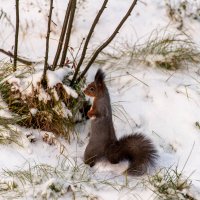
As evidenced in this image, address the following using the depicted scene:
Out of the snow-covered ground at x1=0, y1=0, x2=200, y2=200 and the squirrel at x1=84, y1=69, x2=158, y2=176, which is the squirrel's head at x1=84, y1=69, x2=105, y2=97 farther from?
the snow-covered ground at x1=0, y1=0, x2=200, y2=200

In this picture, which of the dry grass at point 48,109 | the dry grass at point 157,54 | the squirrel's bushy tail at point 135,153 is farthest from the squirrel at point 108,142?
the dry grass at point 157,54

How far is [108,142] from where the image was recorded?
13.6ft

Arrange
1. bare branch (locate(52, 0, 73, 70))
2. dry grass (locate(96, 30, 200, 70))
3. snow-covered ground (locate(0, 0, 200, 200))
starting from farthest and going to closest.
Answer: dry grass (locate(96, 30, 200, 70)) < bare branch (locate(52, 0, 73, 70)) < snow-covered ground (locate(0, 0, 200, 200))

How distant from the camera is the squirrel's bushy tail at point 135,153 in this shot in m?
4.04

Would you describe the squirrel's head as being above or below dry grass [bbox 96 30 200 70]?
above

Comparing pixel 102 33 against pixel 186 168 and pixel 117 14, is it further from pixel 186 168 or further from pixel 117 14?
pixel 186 168

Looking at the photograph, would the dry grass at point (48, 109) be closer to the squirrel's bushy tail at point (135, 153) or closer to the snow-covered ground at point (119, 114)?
the snow-covered ground at point (119, 114)

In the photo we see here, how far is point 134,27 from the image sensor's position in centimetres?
582

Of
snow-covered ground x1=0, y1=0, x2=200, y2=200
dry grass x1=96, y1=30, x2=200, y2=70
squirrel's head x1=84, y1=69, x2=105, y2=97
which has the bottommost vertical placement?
snow-covered ground x1=0, y1=0, x2=200, y2=200

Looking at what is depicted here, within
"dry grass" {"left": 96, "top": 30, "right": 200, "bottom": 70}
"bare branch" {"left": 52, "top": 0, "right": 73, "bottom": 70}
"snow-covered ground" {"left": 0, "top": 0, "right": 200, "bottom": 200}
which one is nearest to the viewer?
"snow-covered ground" {"left": 0, "top": 0, "right": 200, "bottom": 200}

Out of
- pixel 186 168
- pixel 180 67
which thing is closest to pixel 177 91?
pixel 180 67

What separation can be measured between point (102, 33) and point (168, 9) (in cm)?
78

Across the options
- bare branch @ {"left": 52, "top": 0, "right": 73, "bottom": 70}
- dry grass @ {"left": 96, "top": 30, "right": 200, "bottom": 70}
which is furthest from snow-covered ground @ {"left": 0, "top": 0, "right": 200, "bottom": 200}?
bare branch @ {"left": 52, "top": 0, "right": 73, "bottom": 70}

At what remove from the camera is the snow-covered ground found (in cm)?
396
